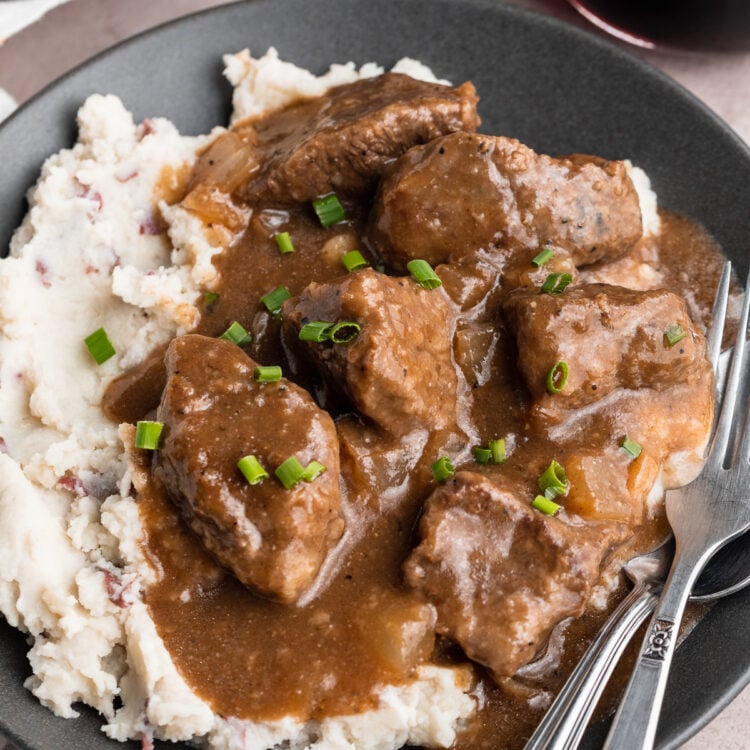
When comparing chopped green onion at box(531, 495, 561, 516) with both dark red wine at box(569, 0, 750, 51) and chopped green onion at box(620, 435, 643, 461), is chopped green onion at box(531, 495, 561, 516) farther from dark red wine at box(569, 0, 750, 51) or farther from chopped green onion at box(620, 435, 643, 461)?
dark red wine at box(569, 0, 750, 51)

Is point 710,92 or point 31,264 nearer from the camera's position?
point 31,264

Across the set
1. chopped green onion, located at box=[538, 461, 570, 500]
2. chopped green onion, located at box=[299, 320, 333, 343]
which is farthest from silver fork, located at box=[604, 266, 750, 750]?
chopped green onion, located at box=[299, 320, 333, 343]

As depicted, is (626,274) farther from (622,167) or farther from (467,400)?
(467,400)

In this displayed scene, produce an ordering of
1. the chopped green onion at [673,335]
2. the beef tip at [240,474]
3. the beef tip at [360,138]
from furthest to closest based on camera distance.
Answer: the beef tip at [360,138], the chopped green onion at [673,335], the beef tip at [240,474]

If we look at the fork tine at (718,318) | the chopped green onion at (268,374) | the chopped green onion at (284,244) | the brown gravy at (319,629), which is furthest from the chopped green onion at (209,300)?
the fork tine at (718,318)

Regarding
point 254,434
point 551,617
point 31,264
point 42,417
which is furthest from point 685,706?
point 31,264

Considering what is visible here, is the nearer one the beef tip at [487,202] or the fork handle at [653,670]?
the fork handle at [653,670]

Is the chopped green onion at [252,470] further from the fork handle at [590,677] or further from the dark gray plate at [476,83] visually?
the dark gray plate at [476,83]

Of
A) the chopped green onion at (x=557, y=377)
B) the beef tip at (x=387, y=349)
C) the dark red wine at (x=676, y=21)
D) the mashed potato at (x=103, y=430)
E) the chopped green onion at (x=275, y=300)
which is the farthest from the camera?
the dark red wine at (x=676, y=21)
